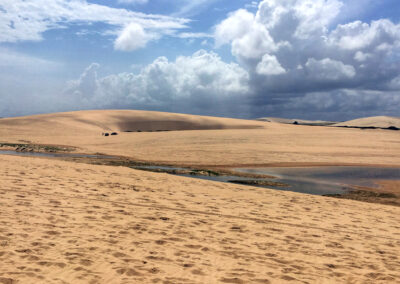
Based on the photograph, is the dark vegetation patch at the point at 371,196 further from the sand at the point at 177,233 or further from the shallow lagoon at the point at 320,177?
the sand at the point at 177,233

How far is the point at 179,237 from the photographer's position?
8266 mm

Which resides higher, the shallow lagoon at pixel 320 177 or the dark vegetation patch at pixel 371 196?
the shallow lagoon at pixel 320 177

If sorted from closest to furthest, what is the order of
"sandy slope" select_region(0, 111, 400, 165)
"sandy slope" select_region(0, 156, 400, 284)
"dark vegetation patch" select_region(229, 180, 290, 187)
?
"sandy slope" select_region(0, 156, 400, 284)
"dark vegetation patch" select_region(229, 180, 290, 187)
"sandy slope" select_region(0, 111, 400, 165)

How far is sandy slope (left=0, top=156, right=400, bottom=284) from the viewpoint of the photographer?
245 inches

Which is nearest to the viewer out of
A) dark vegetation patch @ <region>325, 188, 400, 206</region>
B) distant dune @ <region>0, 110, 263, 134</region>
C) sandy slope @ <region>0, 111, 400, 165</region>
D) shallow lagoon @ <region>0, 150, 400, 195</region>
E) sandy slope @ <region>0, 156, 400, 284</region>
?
sandy slope @ <region>0, 156, 400, 284</region>

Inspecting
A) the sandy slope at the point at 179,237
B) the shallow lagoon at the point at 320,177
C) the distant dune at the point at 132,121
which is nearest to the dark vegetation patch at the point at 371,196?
the shallow lagoon at the point at 320,177

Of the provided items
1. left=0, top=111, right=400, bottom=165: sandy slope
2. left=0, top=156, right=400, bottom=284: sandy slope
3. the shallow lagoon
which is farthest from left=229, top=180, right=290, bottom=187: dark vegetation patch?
left=0, top=111, right=400, bottom=165: sandy slope

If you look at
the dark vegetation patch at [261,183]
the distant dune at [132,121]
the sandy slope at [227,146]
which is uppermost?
the distant dune at [132,121]

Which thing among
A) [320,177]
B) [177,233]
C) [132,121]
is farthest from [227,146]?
[132,121]

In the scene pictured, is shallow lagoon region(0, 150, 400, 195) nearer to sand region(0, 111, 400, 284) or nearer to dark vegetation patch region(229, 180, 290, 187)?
dark vegetation patch region(229, 180, 290, 187)

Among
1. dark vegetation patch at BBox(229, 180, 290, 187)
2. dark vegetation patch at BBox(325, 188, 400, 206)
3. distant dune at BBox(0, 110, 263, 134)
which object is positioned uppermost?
distant dune at BBox(0, 110, 263, 134)

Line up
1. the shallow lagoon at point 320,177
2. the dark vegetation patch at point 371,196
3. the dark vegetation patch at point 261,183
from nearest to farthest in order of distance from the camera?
1. the dark vegetation patch at point 371,196
2. the shallow lagoon at point 320,177
3. the dark vegetation patch at point 261,183

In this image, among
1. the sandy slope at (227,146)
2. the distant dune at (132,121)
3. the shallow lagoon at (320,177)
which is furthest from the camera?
the distant dune at (132,121)

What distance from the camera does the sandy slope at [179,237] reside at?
20.4ft
